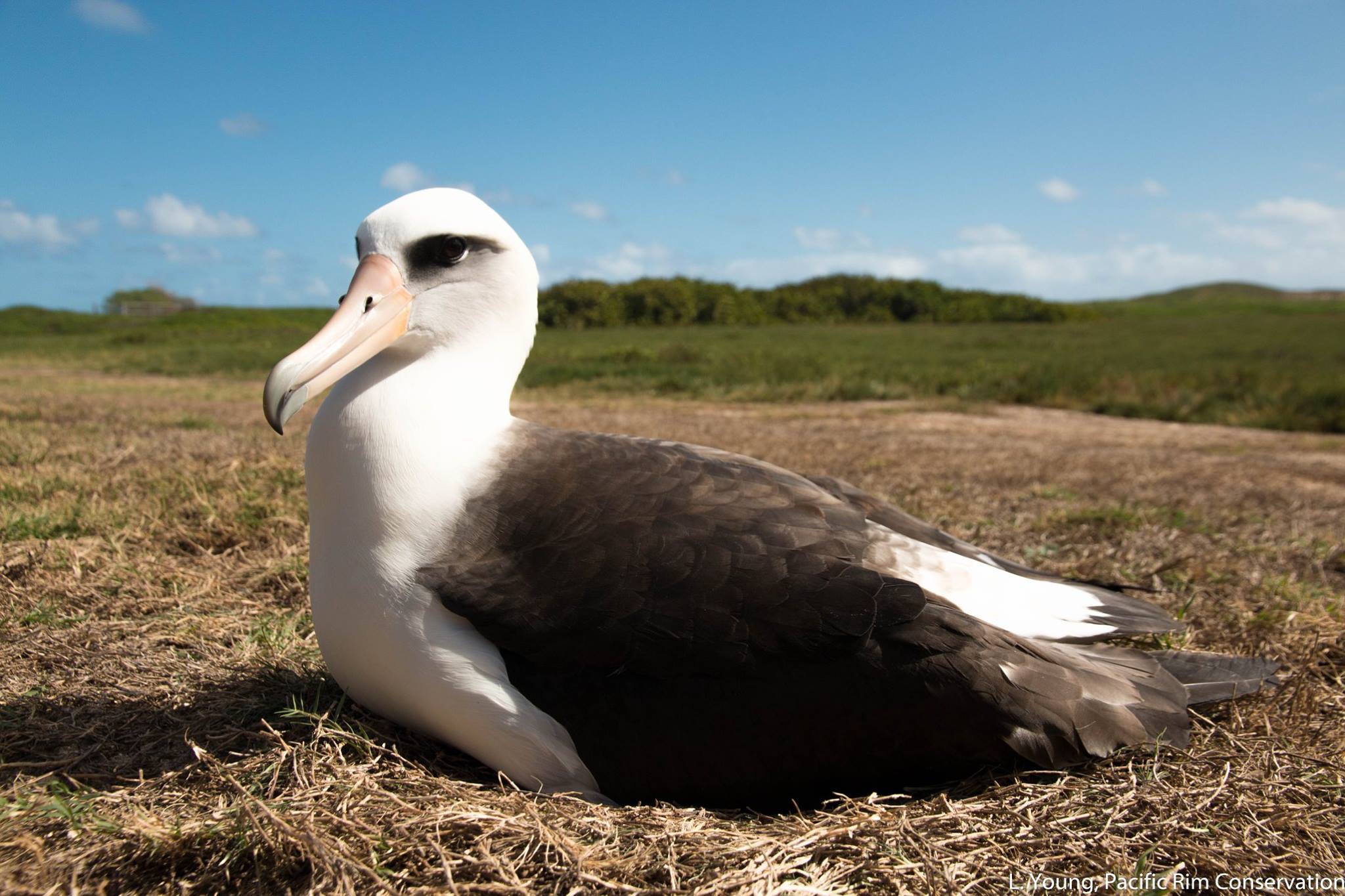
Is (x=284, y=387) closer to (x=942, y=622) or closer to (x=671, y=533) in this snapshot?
(x=671, y=533)

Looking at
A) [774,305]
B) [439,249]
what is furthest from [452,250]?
[774,305]

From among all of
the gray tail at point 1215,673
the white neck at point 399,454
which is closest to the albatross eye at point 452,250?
the white neck at point 399,454

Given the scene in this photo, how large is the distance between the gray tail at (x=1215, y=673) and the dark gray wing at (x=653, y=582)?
1281mm

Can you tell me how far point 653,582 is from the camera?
2.59 meters

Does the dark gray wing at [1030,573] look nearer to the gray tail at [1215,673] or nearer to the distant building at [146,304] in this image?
the gray tail at [1215,673]

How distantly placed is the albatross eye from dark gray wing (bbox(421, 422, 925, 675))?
2.48ft

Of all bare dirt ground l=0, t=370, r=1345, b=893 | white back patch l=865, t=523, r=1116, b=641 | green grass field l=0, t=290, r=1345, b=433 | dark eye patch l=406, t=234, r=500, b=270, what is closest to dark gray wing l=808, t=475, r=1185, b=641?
white back patch l=865, t=523, r=1116, b=641

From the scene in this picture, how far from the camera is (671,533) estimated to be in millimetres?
2709

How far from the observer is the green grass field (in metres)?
18.5

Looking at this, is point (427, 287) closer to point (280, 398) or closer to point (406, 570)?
point (280, 398)

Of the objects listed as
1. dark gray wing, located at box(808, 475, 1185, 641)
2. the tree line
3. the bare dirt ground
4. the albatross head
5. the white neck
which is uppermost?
the tree line

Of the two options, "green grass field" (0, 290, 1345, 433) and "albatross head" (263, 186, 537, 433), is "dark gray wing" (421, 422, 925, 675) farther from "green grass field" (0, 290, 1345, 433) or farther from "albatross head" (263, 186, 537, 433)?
"green grass field" (0, 290, 1345, 433)

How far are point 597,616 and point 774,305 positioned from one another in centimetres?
6464

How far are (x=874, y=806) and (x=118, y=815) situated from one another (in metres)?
2.10
